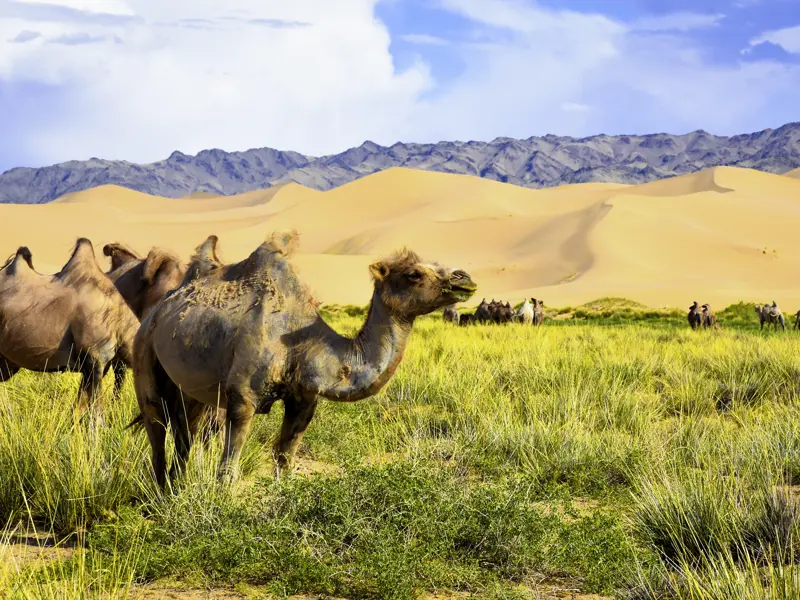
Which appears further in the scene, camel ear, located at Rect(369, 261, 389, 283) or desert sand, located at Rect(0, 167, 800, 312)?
desert sand, located at Rect(0, 167, 800, 312)

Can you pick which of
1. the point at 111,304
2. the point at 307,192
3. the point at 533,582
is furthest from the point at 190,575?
the point at 307,192

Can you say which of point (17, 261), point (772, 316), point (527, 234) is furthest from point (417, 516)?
point (527, 234)

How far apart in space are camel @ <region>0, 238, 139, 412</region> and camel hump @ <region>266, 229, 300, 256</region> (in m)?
2.48

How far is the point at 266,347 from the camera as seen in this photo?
5895mm

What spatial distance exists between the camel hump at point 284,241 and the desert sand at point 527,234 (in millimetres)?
39183

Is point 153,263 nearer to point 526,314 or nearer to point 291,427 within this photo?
point 291,427

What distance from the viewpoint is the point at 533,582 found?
5.19 metres

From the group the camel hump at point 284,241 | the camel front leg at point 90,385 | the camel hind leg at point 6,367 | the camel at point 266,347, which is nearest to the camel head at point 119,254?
the camel hind leg at point 6,367

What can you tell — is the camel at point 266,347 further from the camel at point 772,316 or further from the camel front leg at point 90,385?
the camel at point 772,316

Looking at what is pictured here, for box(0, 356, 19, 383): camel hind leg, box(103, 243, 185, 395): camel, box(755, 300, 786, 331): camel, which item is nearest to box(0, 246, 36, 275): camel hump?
box(103, 243, 185, 395): camel

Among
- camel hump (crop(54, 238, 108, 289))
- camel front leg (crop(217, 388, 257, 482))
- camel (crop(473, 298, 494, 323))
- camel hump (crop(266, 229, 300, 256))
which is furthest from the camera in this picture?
camel (crop(473, 298, 494, 323))

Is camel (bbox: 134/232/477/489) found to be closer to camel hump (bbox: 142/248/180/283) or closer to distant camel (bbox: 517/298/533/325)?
camel hump (bbox: 142/248/180/283)

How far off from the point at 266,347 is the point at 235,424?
0.53 meters

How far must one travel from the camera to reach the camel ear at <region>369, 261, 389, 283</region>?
6.02m
